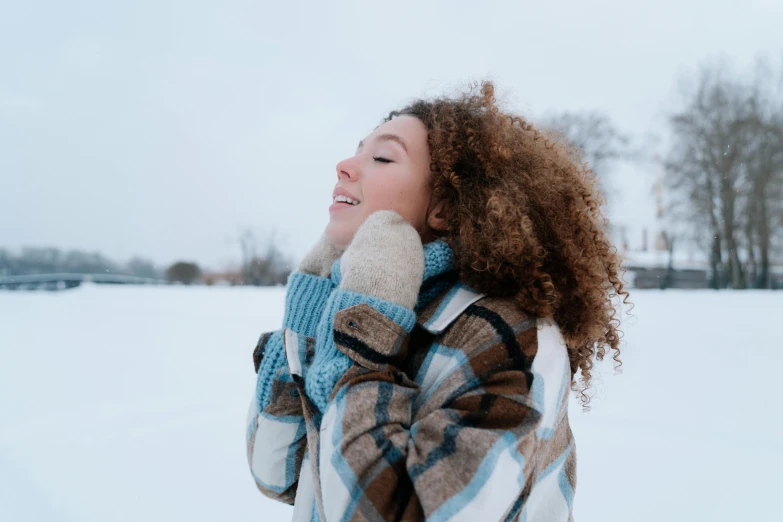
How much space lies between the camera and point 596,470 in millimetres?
4078

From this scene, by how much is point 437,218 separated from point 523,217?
0.33m

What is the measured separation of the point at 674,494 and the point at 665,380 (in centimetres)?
311

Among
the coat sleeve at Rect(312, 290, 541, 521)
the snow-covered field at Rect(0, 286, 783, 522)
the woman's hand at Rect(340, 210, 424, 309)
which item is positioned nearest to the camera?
the coat sleeve at Rect(312, 290, 541, 521)

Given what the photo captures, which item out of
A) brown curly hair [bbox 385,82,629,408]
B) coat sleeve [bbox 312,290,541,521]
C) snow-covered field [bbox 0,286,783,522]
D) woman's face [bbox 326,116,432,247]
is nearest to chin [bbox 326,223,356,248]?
woman's face [bbox 326,116,432,247]

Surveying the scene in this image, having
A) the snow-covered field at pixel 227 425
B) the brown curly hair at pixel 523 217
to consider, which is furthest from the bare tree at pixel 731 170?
the brown curly hair at pixel 523 217

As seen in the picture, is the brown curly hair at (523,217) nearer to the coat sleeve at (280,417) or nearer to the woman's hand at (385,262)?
the woman's hand at (385,262)

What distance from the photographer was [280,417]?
4.39ft

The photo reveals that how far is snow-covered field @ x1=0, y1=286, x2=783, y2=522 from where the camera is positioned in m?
3.64

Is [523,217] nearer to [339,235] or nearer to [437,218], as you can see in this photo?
[437,218]

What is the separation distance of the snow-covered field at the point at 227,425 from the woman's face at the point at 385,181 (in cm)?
282

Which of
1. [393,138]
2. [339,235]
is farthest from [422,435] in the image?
[393,138]

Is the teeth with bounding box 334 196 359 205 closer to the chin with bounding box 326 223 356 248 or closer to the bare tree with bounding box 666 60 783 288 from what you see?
the chin with bounding box 326 223 356 248

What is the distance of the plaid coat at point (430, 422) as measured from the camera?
96 cm

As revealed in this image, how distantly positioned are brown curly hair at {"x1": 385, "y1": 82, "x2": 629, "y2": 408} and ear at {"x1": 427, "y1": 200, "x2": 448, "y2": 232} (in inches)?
0.6
